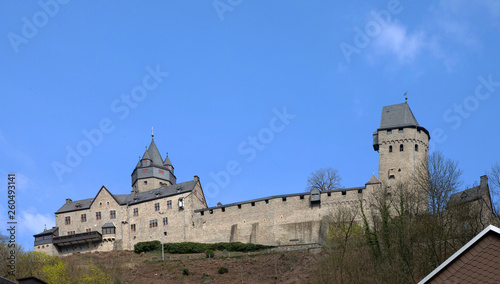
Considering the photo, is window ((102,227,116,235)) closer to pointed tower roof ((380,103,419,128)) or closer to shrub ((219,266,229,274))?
shrub ((219,266,229,274))

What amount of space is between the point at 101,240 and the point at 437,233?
136 ft

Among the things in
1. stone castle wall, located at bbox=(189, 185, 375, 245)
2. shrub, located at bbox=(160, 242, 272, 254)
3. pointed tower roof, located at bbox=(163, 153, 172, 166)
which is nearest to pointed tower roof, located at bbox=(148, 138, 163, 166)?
pointed tower roof, located at bbox=(163, 153, 172, 166)

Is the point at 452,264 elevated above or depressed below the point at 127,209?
below

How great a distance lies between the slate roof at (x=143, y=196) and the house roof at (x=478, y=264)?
59.1 metres

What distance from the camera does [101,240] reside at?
217 ft

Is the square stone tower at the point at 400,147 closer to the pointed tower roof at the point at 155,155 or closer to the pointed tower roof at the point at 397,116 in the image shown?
the pointed tower roof at the point at 397,116

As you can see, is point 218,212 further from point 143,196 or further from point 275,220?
point 143,196

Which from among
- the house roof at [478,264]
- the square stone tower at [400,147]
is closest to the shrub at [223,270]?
the square stone tower at [400,147]

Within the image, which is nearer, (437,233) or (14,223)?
(14,223)

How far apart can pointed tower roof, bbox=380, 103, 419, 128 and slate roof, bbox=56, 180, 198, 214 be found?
20951 mm

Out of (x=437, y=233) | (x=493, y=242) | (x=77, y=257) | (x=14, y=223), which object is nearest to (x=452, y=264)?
(x=493, y=242)

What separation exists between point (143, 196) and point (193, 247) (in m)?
12.3

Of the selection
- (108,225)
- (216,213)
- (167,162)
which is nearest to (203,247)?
(216,213)

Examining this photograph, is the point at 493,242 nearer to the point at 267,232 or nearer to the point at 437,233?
the point at 437,233
